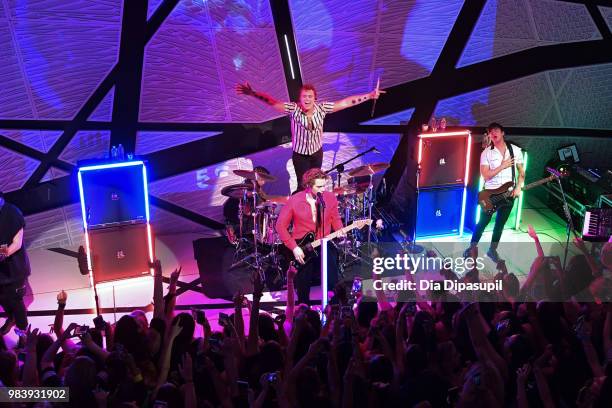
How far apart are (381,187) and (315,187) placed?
290 cm

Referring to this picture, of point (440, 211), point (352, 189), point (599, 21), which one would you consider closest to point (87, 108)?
point (352, 189)

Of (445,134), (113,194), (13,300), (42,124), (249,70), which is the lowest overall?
(13,300)

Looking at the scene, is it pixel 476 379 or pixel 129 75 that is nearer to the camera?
pixel 476 379

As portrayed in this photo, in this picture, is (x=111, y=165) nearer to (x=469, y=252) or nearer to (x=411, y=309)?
(x=411, y=309)

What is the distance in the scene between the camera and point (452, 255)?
293 inches

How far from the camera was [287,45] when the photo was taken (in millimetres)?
7953

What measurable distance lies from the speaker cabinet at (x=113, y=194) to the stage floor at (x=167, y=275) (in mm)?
746

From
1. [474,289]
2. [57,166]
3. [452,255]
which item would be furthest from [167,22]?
[474,289]

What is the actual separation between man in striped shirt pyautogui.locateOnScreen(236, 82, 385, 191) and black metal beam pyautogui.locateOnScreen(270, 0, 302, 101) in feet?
2.26

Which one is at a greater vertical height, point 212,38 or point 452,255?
point 212,38

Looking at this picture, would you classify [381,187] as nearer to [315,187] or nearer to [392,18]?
[392,18]

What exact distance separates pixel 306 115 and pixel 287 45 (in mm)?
1103

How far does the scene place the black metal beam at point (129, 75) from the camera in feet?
24.1

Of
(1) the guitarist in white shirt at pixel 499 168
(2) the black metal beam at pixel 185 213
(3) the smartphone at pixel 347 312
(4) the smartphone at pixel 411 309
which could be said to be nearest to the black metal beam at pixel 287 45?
(2) the black metal beam at pixel 185 213
